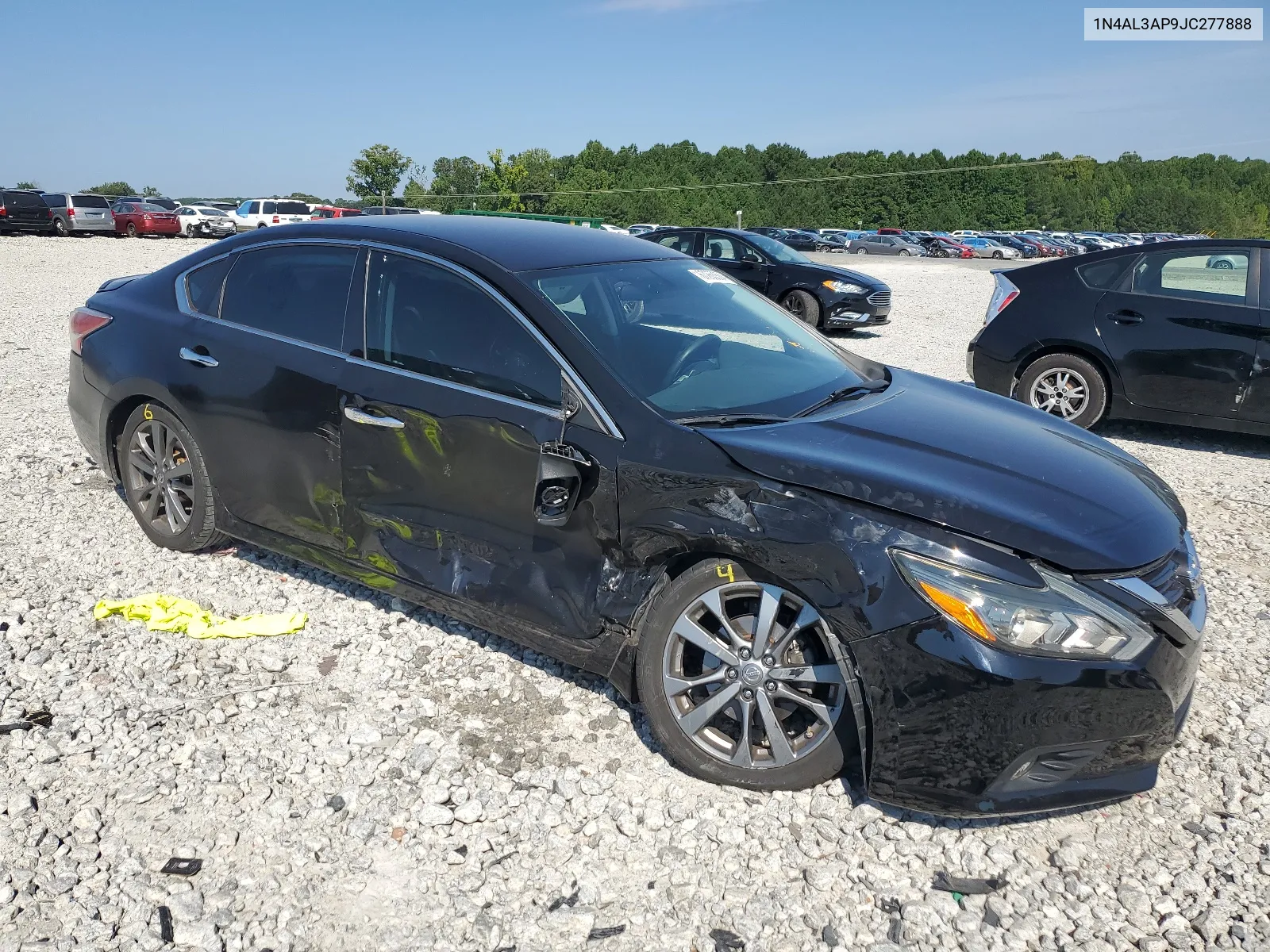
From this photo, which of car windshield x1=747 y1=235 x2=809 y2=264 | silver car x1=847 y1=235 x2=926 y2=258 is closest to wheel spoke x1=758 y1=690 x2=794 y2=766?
car windshield x1=747 y1=235 x2=809 y2=264

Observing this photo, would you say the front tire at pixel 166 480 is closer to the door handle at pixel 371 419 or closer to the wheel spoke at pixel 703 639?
the door handle at pixel 371 419

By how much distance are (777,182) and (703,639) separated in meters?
109

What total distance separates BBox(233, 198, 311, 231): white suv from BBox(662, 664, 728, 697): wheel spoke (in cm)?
3945

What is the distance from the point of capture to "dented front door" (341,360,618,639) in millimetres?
3275

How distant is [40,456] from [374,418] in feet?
12.9

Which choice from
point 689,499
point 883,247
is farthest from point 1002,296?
point 883,247

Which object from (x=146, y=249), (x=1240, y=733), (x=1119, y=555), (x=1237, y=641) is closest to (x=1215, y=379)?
(x=1237, y=641)

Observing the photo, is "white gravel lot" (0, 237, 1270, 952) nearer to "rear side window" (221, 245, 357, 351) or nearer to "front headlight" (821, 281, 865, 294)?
"rear side window" (221, 245, 357, 351)

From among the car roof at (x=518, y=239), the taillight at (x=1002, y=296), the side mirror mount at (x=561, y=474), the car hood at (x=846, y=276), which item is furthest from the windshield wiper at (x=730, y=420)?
the car hood at (x=846, y=276)

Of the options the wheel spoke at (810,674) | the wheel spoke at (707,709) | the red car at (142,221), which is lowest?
the wheel spoke at (707,709)

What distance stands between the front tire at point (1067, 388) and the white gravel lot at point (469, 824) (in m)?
3.65

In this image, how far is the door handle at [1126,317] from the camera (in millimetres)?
7473

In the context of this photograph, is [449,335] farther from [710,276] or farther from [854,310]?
[854,310]

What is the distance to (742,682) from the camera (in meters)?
3.02
